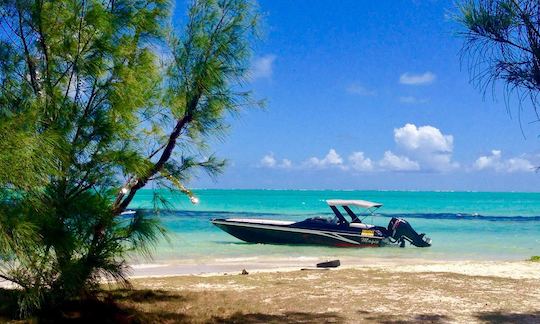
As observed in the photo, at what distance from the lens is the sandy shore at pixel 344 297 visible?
7266 mm

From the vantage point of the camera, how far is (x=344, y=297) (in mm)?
8758

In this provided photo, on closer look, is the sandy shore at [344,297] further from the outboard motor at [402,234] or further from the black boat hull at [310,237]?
the outboard motor at [402,234]

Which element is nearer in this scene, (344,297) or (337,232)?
(344,297)

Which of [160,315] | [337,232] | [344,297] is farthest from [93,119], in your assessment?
[337,232]

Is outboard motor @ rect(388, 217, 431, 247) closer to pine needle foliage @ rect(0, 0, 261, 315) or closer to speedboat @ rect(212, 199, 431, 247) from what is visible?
speedboat @ rect(212, 199, 431, 247)

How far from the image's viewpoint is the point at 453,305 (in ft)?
26.7

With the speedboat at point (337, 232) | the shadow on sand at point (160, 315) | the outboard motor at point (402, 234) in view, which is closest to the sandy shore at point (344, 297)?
the shadow on sand at point (160, 315)

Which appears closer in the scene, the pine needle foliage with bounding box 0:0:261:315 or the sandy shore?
the pine needle foliage with bounding box 0:0:261:315

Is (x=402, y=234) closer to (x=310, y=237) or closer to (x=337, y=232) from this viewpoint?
(x=337, y=232)

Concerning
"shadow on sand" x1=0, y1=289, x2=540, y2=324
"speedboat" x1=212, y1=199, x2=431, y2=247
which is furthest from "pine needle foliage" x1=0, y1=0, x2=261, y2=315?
"speedboat" x1=212, y1=199, x2=431, y2=247

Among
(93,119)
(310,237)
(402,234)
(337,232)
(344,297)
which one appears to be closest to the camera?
(93,119)

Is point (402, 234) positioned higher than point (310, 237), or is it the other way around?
point (402, 234)

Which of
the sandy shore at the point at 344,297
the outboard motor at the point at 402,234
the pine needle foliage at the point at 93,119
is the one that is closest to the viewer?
the pine needle foliage at the point at 93,119

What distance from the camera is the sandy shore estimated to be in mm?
7266
